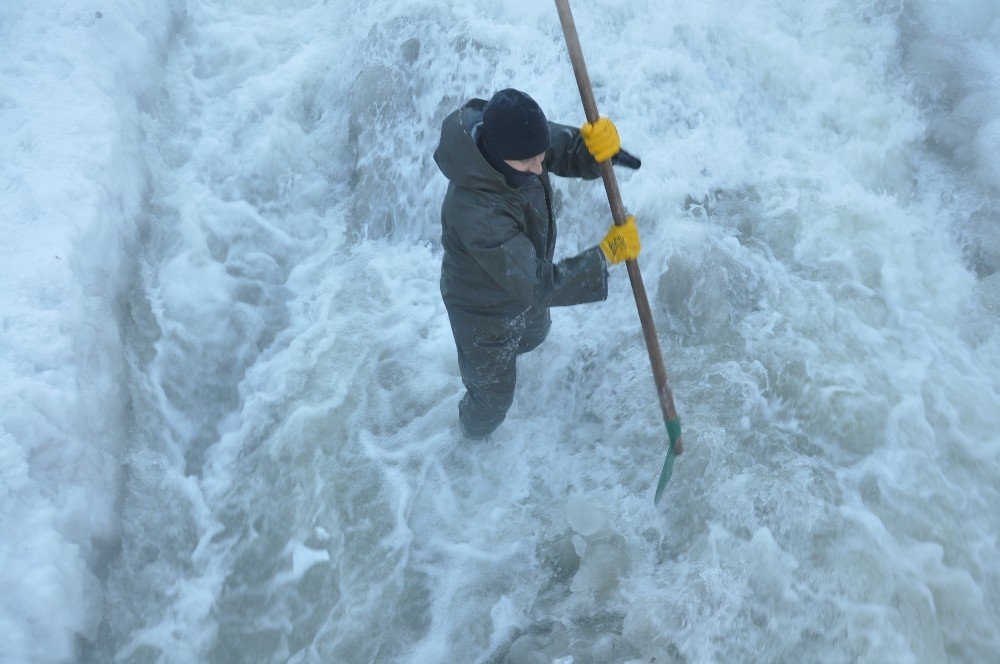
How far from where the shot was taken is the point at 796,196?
4.99 m

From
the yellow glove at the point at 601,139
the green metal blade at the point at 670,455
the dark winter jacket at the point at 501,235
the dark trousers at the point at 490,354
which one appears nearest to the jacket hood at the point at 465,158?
the dark winter jacket at the point at 501,235

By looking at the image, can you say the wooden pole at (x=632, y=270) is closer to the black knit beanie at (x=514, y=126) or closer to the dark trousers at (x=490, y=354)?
the black knit beanie at (x=514, y=126)

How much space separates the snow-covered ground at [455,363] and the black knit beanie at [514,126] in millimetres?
2043

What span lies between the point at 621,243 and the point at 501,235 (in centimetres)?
60

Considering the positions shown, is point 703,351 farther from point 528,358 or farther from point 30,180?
point 30,180

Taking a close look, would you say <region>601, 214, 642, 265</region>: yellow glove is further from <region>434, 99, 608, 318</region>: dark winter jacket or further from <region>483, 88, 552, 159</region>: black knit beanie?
<region>483, 88, 552, 159</region>: black knit beanie

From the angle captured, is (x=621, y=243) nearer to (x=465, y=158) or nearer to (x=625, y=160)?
(x=625, y=160)

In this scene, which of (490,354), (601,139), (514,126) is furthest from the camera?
(490,354)

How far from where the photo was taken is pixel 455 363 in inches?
185

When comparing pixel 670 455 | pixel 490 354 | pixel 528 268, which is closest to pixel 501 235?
pixel 528 268

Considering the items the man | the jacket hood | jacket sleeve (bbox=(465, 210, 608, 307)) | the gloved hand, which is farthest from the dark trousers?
the gloved hand

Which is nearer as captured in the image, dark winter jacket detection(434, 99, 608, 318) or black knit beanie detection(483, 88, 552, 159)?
black knit beanie detection(483, 88, 552, 159)

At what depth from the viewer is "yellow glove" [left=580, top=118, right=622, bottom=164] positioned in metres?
3.05

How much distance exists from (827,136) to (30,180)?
18.6ft
